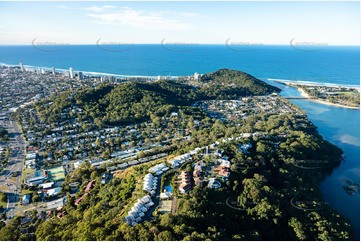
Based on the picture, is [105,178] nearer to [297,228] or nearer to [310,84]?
[297,228]

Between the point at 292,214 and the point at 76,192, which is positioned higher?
the point at 292,214

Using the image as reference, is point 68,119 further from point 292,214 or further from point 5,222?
point 292,214

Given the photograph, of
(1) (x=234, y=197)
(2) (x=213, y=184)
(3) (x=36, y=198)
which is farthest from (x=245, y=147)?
(3) (x=36, y=198)

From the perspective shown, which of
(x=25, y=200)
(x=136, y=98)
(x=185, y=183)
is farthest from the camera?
(x=136, y=98)

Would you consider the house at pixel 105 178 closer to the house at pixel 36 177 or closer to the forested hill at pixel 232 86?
the house at pixel 36 177

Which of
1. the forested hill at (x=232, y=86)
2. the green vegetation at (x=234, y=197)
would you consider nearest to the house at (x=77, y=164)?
the green vegetation at (x=234, y=197)

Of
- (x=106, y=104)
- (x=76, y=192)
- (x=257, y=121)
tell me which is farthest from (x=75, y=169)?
(x=257, y=121)
